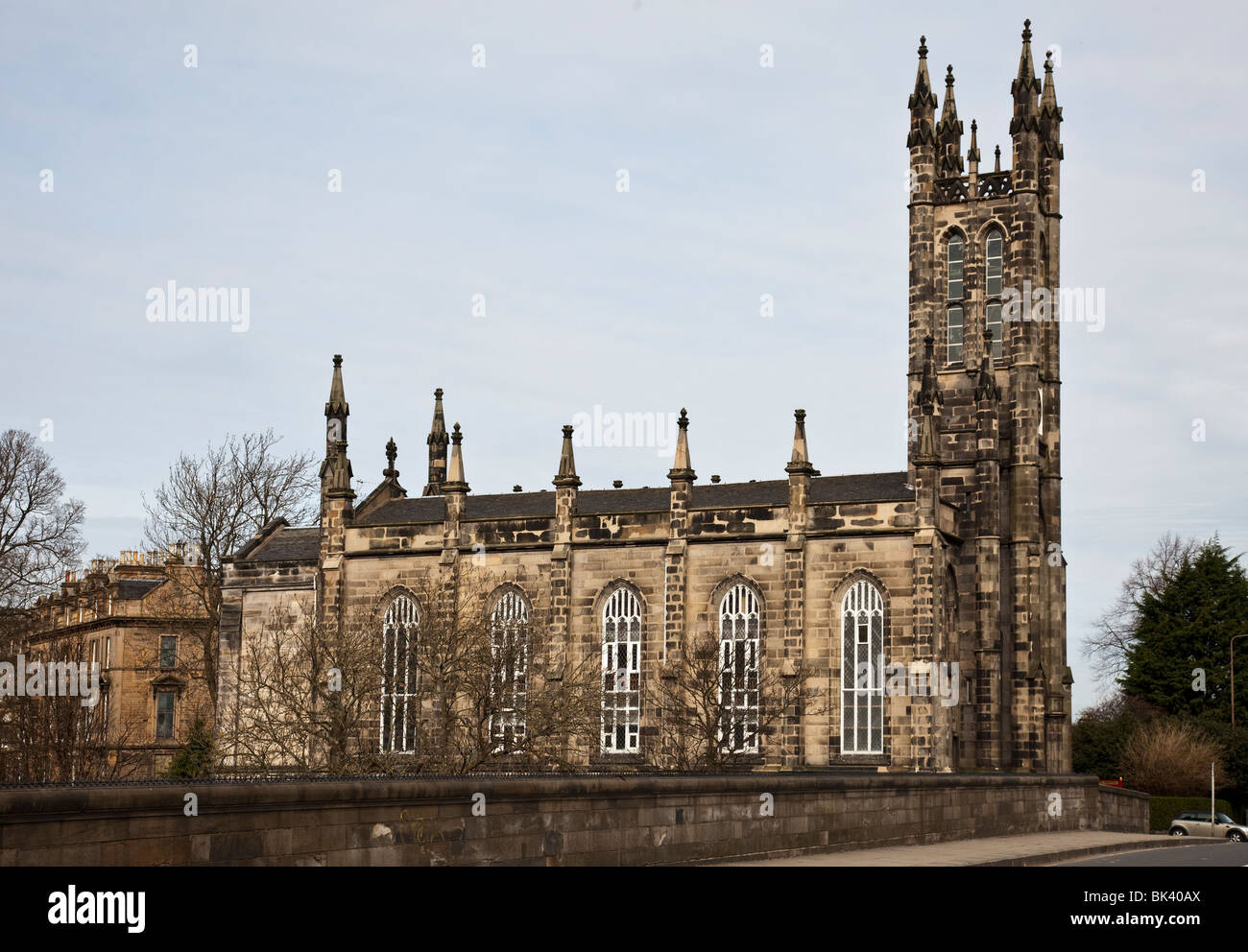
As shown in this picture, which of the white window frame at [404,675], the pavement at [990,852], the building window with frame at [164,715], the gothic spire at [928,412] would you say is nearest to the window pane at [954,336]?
the gothic spire at [928,412]

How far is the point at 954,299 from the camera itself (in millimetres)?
56156

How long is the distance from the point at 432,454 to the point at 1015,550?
79.9ft

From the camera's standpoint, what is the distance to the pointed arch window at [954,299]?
55.8m

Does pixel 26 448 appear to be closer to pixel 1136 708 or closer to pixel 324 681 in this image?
pixel 324 681

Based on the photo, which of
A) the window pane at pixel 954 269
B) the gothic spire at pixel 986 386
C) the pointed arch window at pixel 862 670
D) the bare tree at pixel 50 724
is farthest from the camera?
the window pane at pixel 954 269

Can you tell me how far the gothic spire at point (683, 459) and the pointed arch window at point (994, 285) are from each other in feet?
37.0

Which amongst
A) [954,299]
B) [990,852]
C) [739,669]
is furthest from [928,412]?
[990,852]

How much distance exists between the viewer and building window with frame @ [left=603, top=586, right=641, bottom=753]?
51.4m

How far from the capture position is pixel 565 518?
5294 cm

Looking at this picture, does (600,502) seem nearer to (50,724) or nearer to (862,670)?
(862,670)

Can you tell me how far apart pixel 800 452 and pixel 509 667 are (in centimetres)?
1312

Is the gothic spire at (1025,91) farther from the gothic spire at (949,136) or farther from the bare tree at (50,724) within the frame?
the bare tree at (50,724)

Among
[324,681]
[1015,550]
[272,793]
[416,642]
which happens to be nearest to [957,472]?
[1015,550]
